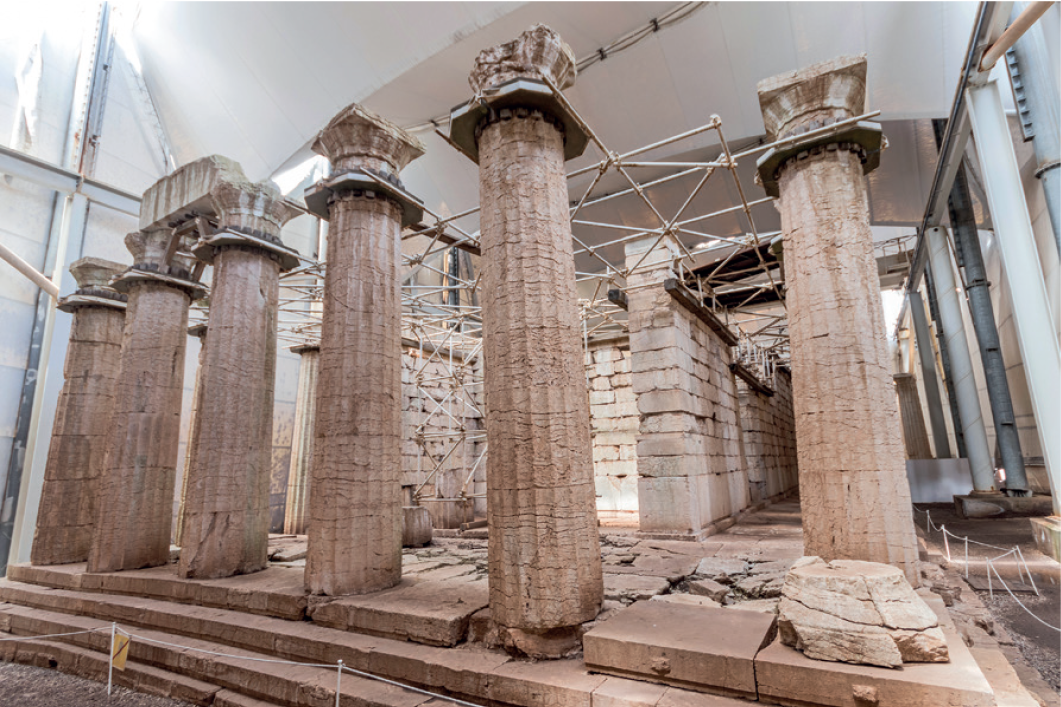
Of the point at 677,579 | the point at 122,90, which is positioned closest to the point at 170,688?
the point at 677,579

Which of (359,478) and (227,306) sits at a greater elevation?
(227,306)

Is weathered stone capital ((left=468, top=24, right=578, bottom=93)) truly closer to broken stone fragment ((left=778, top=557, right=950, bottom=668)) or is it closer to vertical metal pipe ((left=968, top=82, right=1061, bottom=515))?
broken stone fragment ((left=778, top=557, right=950, bottom=668))

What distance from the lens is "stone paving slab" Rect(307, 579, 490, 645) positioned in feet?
13.1

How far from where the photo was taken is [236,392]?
6211mm

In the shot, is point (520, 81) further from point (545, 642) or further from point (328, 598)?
point (328, 598)

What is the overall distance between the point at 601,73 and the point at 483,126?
34.2ft

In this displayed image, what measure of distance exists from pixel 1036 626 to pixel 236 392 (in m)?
8.48

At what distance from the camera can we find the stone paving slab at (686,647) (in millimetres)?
2924

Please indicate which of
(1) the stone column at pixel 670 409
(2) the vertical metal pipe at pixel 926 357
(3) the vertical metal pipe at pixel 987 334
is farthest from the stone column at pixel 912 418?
(1) the stone column at pixel 670 409

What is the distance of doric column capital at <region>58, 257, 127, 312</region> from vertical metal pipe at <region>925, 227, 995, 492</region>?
18.6 m

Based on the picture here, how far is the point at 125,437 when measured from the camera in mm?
6848

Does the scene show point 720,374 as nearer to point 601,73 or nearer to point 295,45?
point 601,73

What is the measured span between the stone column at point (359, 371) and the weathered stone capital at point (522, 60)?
1756 millimetres

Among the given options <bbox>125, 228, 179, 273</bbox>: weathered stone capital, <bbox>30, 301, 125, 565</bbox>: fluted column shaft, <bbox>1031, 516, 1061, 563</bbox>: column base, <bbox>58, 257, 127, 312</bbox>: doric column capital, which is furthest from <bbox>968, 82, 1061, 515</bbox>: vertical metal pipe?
<bbox>58, 257, 127, 312</bbox>: doric column capital
